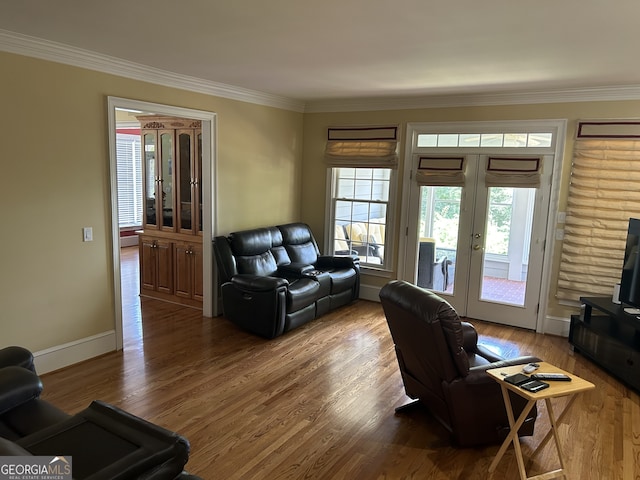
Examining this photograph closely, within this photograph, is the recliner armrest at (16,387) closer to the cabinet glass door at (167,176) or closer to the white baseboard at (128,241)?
the cabinet glass door at (167,176)

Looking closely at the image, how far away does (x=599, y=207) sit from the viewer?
4629 mm

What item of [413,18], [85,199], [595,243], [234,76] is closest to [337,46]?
[413,18]

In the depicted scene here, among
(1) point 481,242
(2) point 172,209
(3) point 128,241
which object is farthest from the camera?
(3) point 128,241

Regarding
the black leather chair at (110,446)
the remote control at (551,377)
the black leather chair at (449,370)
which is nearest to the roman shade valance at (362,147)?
the black leather chair at (449,370)

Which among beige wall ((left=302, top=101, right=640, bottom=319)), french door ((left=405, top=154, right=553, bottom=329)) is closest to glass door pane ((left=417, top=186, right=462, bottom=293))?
french door ((left=405, top=154, right=553, bottom=329))

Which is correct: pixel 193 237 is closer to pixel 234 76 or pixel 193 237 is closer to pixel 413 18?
pixel 234 76

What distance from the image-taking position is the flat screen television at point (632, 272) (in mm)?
4031

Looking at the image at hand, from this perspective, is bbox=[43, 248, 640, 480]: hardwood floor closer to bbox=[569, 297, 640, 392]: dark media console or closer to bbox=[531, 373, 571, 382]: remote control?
bbox=[569, 297, 640, 392]: dark media console

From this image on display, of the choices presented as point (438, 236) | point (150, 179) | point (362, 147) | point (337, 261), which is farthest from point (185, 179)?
point (438, 236)

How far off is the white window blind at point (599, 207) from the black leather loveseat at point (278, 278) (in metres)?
2.47

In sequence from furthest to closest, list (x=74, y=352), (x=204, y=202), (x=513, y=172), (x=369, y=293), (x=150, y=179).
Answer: (x=369, y=293) < (x=150, y=179) < (x=204, y=202) < (x=513, y=172) < (x=74, y=352)

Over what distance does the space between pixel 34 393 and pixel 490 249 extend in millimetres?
4599

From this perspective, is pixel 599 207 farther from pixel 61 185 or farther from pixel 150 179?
pixel 150 179

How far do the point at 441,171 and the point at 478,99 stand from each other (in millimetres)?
884
